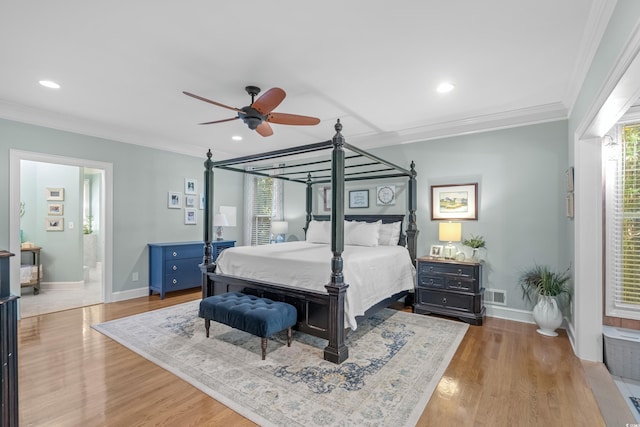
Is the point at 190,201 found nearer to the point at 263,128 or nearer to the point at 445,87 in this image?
the point at 263,128

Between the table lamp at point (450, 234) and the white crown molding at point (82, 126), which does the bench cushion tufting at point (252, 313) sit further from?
the white crown molding at point (82, 126)

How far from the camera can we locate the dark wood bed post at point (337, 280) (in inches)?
111

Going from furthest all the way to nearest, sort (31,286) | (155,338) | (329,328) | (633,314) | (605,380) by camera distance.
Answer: (31,286) → (155,338) → (633,314) → (329,328) → (605,380)

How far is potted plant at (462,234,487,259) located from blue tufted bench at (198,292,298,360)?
8.59 feet

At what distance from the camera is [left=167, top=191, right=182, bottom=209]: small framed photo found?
18.4ft

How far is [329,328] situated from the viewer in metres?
2.88

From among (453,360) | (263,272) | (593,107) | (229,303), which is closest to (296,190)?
(263,272)

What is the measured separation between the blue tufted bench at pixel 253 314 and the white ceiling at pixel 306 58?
89.1 inches

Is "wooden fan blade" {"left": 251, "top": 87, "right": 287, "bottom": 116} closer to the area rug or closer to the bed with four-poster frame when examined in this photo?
the bed with four-poster frame

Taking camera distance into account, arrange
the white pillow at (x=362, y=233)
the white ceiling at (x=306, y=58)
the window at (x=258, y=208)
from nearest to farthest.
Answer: the white ceiling at (x=306, y=58), the white pillow at (x=362, y=233), the window at (x=258, y=208)

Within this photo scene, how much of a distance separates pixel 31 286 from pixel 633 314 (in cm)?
864

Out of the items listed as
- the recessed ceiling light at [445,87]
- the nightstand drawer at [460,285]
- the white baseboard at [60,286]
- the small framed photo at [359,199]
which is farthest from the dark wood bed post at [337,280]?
the white baseboard at [60,286]

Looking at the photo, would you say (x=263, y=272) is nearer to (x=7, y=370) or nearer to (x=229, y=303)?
(x=229, y=303)

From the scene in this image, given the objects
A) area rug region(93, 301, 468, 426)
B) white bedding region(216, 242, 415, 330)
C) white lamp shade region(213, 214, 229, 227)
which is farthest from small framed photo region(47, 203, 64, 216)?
white bedding region(216, 242, 415, 330)
